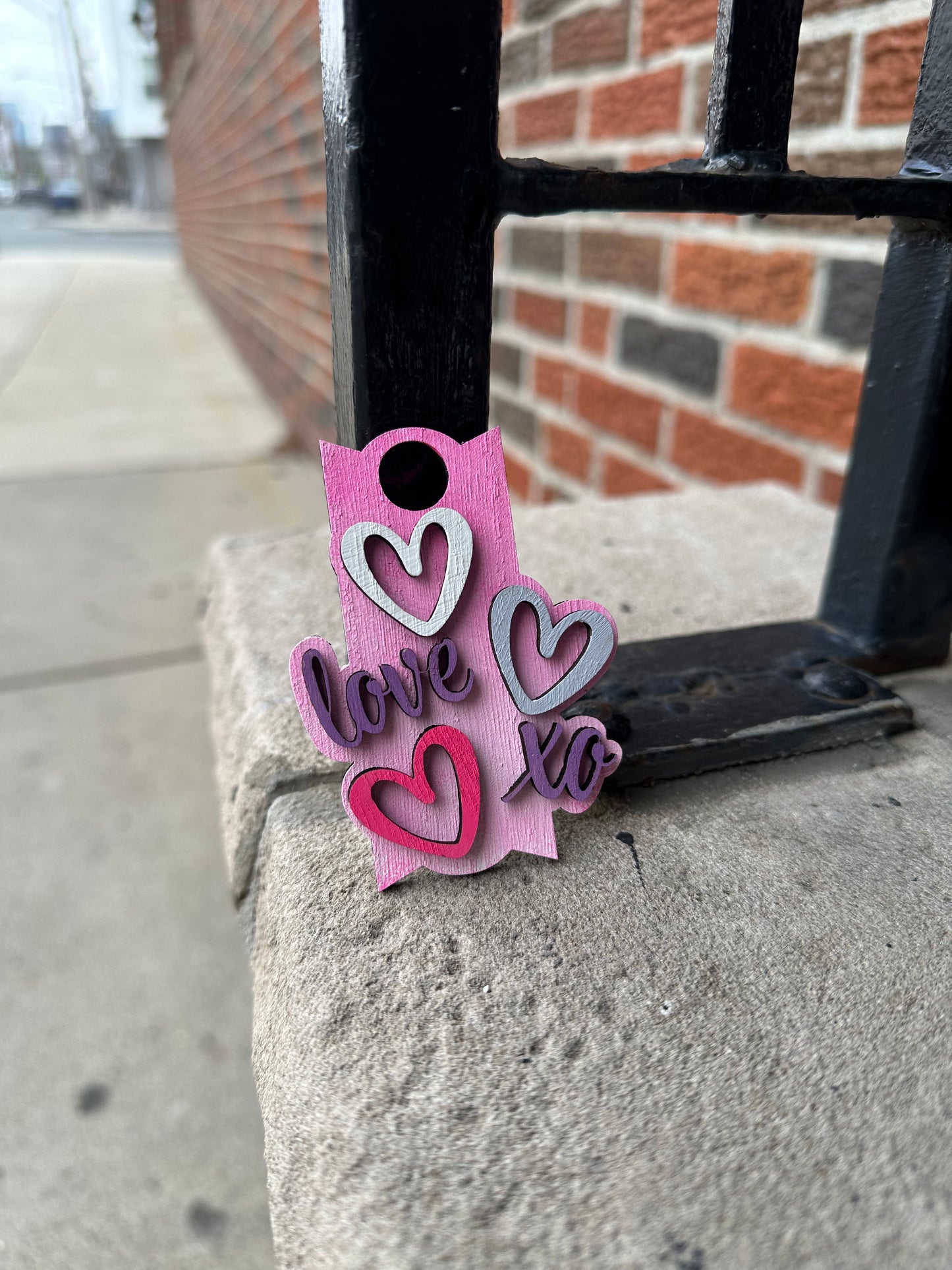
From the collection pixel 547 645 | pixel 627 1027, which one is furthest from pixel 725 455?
pixel 627 1027

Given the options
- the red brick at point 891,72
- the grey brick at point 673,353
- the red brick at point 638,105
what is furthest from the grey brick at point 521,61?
the red brick at point 891,72

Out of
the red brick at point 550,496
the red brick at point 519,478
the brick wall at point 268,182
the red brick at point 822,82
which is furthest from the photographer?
the brick wall at point 268,182

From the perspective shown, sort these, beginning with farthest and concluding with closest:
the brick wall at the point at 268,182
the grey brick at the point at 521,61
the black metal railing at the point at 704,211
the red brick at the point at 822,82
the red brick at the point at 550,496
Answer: the brick wall at the point at 268,182, the red brick at the point at 550,496, the grey brick at the point at 521,61, the red brick at the point at 822,82, the black metal railing at the point at 704,211

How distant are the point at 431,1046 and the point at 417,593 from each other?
10.5 inches

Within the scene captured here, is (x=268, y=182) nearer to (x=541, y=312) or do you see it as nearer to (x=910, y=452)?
(x=541, y=312)

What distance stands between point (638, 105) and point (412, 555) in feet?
→ 3.99

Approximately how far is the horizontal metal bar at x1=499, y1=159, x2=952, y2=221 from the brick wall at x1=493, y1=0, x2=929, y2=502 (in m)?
0.42

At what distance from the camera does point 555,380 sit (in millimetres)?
1833

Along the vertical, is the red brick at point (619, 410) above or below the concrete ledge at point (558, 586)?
above

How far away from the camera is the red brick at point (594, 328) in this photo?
5.38 feet

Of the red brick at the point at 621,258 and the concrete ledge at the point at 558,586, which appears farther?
the red brick at the point at 621,258

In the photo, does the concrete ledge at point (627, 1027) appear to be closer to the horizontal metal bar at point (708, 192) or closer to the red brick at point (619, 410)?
the horizontal metal bar at point (708, 192)

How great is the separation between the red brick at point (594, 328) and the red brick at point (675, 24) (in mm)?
397

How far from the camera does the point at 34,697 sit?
194cm
